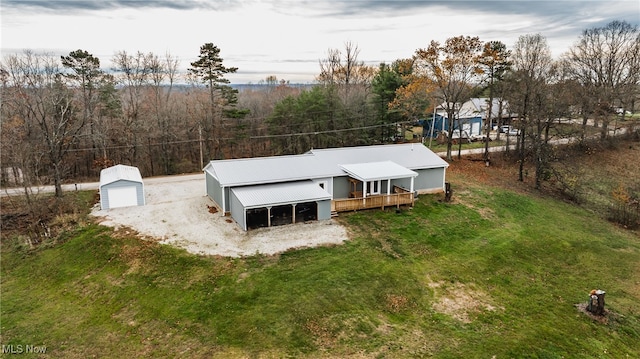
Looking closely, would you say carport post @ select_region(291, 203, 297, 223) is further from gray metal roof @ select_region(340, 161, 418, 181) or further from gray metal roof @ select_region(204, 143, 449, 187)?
gray metal roof @ select_region(340, 161, 418, 181)

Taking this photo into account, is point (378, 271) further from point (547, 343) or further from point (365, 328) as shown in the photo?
point (547, 343)

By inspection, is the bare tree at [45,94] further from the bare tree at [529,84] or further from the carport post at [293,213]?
the bare tree at [529,84]

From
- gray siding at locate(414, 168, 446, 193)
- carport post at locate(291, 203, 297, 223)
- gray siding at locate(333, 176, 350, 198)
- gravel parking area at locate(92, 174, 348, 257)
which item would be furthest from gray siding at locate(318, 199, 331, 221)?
gray siding at locate(414, 168, 446, 193)

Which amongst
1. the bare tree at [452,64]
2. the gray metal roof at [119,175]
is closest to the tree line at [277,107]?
the bare tree at [452,64]

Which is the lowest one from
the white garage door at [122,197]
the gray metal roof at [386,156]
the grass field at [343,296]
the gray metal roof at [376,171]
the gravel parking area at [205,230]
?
the grass field at [343,296]

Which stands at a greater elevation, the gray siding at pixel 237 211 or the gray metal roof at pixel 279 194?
the gray metal roof at pixel 279 194

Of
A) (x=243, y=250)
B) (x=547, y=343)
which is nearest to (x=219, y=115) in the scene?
(x=243, y=250)

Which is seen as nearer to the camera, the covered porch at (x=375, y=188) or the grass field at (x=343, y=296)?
the grass field at (x=343, y=296)
